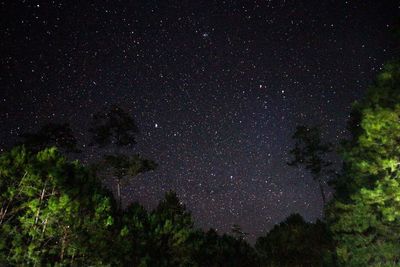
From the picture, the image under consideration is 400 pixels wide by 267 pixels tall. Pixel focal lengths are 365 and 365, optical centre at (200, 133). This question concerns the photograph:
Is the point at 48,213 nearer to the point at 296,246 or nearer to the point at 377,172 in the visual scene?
the point at 377,172

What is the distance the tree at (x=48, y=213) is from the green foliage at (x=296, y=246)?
2021cm

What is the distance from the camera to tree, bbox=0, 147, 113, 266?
12234 millimetres

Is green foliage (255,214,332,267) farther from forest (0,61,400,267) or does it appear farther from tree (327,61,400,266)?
tree (327,61,400,266)

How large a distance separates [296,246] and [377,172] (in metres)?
17.3

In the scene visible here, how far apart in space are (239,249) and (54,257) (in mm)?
20897

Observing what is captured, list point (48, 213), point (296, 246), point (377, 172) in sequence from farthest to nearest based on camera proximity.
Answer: point (296, 246), point (377, 172), point (48, 213)

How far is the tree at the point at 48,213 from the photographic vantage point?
12234 mm

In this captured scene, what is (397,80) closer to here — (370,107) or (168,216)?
(370,107)

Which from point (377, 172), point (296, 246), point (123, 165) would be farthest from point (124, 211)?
point (296, 246)

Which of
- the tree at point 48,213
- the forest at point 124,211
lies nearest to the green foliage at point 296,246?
the forest at point 124,211

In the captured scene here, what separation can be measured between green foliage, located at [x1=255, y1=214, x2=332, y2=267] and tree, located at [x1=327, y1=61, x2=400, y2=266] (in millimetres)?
11503

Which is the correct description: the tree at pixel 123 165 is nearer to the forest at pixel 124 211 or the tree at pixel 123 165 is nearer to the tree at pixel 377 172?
the forest at pixel 124 211

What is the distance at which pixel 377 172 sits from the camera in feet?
49.6

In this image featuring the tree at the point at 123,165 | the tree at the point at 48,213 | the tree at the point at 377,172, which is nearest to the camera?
the tree at the point at 48,213
